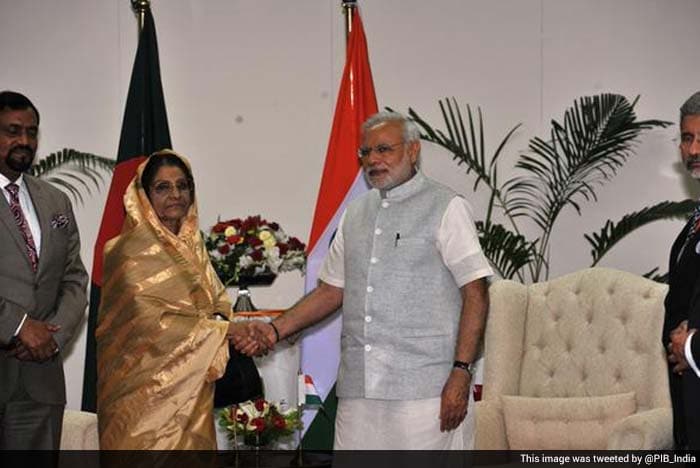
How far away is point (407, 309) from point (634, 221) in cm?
277

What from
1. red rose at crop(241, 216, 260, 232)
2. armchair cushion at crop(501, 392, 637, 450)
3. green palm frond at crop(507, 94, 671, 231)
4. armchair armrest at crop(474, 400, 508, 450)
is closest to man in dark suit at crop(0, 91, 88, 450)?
red rose at crop(241, 216, 260, 232)

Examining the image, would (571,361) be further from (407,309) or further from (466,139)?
(466,139)

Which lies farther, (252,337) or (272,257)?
(272,257)

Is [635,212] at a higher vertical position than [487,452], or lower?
higher

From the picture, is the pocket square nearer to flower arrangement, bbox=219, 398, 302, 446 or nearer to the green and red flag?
flower arrangement, bbox=219, 398, 302, 446

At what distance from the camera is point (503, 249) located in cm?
642

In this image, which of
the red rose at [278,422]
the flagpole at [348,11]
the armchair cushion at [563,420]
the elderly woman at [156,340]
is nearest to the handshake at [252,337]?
the elderly woman at [156,340]

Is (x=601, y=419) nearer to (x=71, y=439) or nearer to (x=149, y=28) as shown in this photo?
(x=71, y=439)

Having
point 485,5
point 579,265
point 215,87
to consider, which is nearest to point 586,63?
point 485,5

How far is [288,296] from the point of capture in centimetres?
698

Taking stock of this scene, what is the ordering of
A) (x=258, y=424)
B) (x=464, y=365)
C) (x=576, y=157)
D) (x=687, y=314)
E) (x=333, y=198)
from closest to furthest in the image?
(x=687, y=314)
(x=464, y=365)
(x=258, y=424)
(x=333, y=198)
(x=576, y=157)

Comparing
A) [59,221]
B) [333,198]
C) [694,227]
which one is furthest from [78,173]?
[694,227]

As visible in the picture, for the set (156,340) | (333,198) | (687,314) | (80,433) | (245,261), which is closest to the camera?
(687,314)

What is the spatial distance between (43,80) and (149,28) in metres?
0.97
